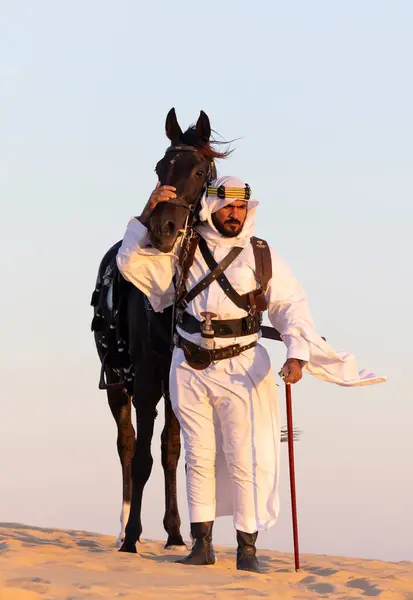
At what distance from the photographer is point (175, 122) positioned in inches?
364

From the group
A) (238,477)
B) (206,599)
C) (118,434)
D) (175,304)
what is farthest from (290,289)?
(118,434)

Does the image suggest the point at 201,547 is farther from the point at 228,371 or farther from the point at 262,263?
the point at 262,263

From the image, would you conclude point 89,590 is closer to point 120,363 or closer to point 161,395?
point 161,395

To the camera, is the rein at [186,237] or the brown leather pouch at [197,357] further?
the rein at [186,237]

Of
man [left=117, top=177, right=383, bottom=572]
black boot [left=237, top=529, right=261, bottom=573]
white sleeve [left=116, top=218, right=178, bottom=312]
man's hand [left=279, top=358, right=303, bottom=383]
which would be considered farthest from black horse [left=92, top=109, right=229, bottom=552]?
black boot [left=237, top=529, right=261, bottom=573]

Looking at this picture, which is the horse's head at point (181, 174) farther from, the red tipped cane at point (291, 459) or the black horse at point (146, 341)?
the red tipped cane at point (291, 459)

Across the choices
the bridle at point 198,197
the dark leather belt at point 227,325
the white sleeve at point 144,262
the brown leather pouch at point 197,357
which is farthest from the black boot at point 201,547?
the bridle at point 198,197

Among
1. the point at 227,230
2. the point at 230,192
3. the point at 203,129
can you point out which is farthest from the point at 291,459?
the point at 203,129

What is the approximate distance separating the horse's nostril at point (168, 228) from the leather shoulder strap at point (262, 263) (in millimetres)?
599

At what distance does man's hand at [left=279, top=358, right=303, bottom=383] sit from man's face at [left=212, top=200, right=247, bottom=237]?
0.95m

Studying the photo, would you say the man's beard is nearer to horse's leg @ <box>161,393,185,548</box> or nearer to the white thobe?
the white thobe

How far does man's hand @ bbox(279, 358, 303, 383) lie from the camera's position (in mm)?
8141

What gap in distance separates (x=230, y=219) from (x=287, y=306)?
72 cm

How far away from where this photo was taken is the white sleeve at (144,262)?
332 inches
